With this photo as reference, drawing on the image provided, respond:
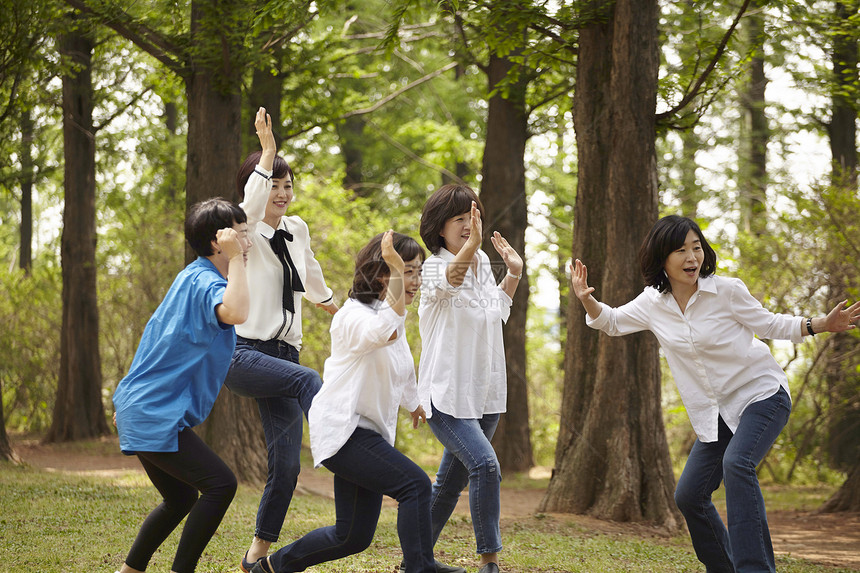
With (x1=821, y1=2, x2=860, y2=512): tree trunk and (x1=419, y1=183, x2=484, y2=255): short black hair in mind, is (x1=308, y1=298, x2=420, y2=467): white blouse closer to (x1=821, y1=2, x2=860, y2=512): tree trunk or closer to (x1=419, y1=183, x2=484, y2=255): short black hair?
(x1=419, y1=183, x2=484, y2=255): short black hair

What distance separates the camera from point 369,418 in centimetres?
374

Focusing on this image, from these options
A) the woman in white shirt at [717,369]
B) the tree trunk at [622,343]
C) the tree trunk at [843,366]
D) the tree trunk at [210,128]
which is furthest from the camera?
the tree trunk at [843,366]

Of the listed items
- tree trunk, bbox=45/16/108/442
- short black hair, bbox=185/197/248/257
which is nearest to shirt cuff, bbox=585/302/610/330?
short black hair, bbox=185/197/248/257

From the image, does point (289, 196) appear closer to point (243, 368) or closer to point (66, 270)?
point (243, 368)

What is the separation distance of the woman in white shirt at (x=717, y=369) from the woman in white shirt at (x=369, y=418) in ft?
4.69

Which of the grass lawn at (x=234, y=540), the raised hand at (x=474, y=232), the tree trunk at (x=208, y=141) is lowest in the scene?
the grass lawn at (x=234, y=540)

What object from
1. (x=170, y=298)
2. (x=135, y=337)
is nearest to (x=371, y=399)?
(x=170, y=298)

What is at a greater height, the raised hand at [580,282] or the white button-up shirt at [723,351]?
the raised hand at [580,282]

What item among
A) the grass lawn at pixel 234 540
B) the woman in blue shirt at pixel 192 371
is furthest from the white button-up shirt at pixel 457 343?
the grass lawn at pixel 234 540

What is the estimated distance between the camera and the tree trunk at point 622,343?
7309 mm

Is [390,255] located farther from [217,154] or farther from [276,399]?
[217,154]

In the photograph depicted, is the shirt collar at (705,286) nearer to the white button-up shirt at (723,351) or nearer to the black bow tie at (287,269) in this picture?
the white button-up shirt at (723,351)

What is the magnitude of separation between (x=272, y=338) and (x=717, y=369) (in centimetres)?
232

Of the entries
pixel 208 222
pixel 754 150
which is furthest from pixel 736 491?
pixel 754 150
